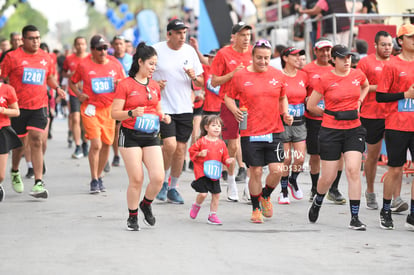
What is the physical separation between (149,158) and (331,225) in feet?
6.90

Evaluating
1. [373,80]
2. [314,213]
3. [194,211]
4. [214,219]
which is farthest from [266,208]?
[373,80]

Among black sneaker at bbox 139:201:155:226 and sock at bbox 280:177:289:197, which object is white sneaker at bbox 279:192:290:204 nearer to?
sock at bbox 280:177:289:197

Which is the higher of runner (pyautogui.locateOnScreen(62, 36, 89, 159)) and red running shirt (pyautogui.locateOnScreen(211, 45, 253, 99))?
red running shirt (pyautogui.locateOnScreen(211, 45, 253, 99))

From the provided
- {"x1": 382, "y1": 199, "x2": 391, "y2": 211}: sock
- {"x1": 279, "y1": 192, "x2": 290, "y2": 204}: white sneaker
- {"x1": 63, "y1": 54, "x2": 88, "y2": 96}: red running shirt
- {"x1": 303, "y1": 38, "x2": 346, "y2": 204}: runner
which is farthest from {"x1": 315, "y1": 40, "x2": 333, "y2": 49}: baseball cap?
{"x1": 63, "y1": 54, "x2": 88, "y2": 96}: red running shirt

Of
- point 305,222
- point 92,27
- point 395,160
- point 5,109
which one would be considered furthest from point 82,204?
point 92,27

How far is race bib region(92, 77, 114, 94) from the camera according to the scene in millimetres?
12406

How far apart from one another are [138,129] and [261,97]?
1444 mm

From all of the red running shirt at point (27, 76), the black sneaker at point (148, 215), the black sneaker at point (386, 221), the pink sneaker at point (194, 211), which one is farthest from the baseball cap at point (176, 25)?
the black sneaker at point (386, 221)

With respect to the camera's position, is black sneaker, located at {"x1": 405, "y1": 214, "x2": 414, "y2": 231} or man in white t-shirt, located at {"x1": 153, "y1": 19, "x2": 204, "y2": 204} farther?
man in white t-shirt, located at {"x1": 153, "y1": 19, "x2": 204, "y2": 204}

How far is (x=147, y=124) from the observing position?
8891 millimetres

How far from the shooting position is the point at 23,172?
15.0m

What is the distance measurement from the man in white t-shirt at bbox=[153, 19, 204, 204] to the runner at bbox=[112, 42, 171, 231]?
1.64 m

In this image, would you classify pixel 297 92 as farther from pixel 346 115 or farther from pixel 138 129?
pixel 138 129

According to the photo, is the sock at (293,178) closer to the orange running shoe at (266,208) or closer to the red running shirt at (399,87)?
the orange running shoe at (266,208)
